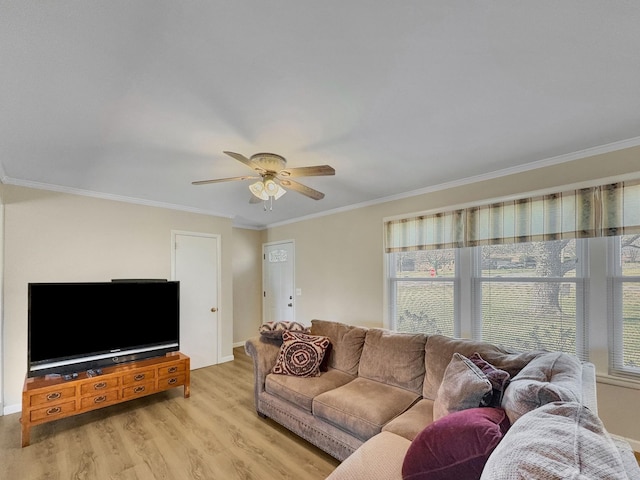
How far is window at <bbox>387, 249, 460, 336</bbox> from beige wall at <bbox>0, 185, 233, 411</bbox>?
313cm

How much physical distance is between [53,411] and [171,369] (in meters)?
0.97

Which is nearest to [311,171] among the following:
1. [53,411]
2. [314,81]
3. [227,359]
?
[314,81]

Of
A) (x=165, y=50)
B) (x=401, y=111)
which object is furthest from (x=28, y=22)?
(x=401, y=111)

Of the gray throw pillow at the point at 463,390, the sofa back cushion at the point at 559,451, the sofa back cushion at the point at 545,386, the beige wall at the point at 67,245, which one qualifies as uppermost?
the beige wall at the point at 67,245

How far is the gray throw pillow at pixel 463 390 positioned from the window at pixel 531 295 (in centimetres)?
144

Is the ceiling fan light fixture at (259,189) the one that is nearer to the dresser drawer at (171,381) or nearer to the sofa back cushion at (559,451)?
the sofa back cushion at (559,451)

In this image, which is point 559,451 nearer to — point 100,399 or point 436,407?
point 436,407

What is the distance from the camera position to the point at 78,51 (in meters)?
1.37

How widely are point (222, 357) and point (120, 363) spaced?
1.70 metres

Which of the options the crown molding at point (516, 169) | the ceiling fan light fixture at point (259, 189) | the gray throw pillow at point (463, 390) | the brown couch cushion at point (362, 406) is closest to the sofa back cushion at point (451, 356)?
the brown couch cushion at point (362, 406)

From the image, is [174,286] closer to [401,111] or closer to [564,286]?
[401,111]

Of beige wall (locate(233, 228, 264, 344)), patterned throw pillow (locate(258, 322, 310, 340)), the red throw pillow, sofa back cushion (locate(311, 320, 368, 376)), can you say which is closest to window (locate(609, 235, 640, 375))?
the red throw pillow

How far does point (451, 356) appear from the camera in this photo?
222 cm

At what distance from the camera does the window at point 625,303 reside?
89.0 inches
